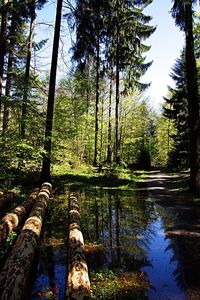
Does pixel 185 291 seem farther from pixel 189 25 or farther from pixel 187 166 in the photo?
pixel 187 166

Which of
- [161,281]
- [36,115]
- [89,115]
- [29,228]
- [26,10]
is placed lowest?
[161,281]

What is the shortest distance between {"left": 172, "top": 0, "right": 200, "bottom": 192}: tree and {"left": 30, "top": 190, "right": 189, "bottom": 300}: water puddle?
14.7 ft

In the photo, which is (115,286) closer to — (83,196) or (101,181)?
(83,196)

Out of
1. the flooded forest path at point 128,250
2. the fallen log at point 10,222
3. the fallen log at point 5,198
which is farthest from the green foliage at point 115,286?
the fallen log at point 5,198

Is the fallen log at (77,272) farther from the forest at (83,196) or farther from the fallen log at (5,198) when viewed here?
the fallen log at (5,198)

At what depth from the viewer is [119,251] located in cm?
670

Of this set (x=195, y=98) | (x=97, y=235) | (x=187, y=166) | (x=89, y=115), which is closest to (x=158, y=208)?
(x=97, y=235)

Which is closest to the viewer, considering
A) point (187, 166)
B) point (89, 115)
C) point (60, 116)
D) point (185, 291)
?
point (185, 291)

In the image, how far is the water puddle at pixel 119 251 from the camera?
500 cm

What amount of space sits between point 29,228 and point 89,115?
2843cm

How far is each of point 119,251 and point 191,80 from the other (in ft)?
35.6

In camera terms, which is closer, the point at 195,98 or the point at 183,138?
the point at 195,98

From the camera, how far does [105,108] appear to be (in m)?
36.0

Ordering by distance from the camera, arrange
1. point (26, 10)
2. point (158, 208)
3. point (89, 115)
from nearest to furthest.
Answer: point (158, 208) → point (26, 10) → point (89, 115)
